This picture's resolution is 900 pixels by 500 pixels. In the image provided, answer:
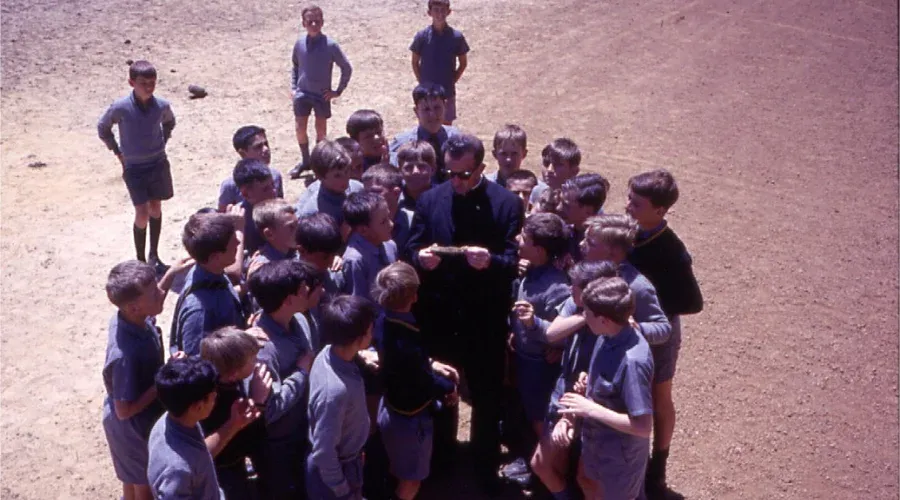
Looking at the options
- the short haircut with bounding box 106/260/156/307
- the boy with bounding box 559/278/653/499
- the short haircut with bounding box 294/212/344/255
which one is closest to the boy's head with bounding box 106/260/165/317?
the short haircut with bounding box 106/260/156/307

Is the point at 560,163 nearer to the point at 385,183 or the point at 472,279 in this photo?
the point at 385,183

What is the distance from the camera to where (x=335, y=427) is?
4051 millimetres

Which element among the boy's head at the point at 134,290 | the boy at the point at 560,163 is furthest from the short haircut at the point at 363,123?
the boy's head at the point at 134,290

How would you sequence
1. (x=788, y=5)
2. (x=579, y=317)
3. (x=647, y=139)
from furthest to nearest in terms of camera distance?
(x=788, y=5)
(x=647, y=139)
(x=579, y=317)

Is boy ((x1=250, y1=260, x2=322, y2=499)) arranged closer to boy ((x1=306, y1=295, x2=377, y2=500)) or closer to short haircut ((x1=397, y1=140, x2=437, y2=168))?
boy ((x1=306, y1=295, x2=377, y2=500))

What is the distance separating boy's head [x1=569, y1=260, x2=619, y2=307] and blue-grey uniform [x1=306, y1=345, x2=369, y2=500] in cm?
127

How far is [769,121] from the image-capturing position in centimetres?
1161

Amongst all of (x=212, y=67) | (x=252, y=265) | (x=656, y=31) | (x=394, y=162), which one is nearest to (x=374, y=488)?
(x=252, y=265)

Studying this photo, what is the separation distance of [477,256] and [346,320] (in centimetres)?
108

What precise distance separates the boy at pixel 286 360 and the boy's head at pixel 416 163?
59.1 inches

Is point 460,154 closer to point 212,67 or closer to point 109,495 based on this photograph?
point 109,495

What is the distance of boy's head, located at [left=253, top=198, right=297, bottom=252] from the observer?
515 centimetres

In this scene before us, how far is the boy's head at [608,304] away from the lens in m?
4.08

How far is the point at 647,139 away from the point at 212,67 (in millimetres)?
7025
